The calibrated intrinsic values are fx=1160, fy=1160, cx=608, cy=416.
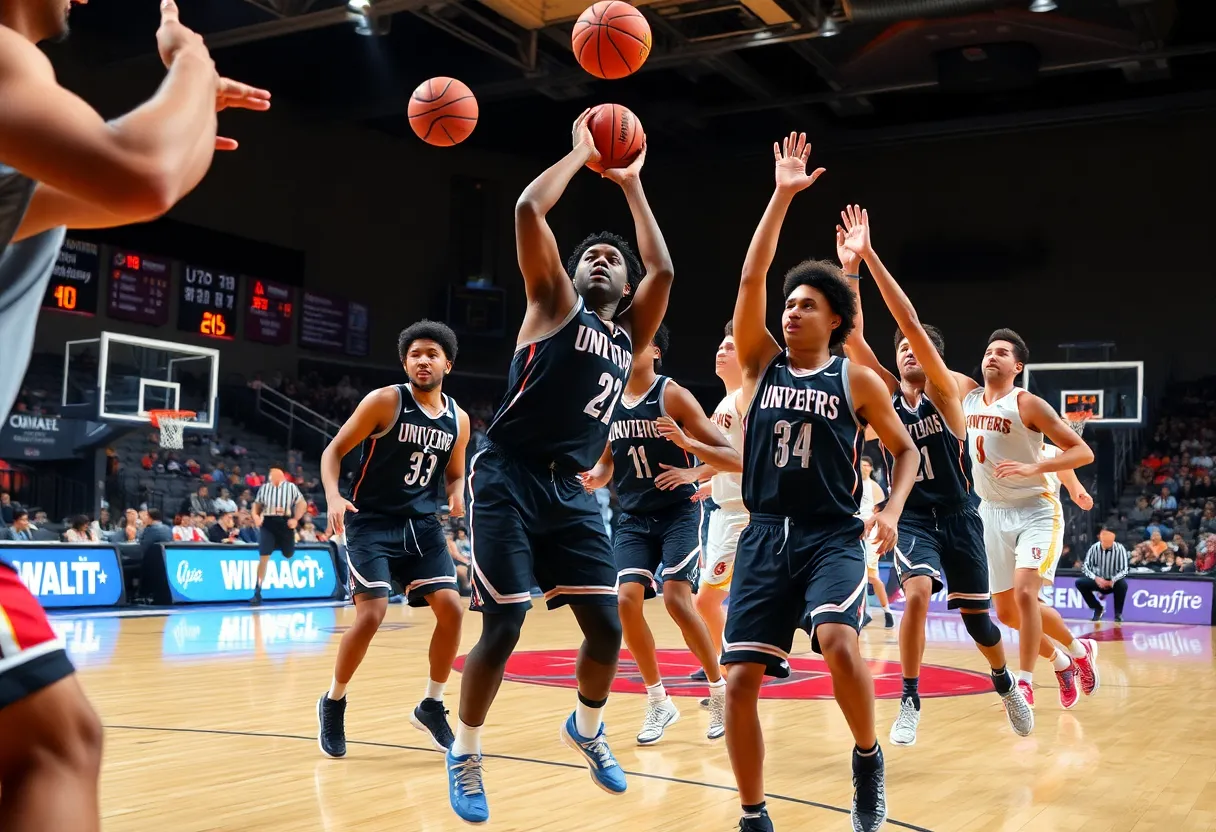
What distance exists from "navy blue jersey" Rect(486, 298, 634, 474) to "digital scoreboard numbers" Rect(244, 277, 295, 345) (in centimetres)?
2021

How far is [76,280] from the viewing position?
20.5 meters

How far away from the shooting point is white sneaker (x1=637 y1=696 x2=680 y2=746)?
237 inches

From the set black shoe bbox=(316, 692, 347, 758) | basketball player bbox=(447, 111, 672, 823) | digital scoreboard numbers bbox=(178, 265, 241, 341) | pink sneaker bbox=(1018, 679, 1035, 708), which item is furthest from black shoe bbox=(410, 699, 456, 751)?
digital scoreboard numbers bbox=(178, 265, 241, 341)

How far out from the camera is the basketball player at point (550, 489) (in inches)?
170

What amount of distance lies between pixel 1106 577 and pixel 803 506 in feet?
44.0

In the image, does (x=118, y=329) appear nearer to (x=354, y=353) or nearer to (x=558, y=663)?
(x=354, y=353)

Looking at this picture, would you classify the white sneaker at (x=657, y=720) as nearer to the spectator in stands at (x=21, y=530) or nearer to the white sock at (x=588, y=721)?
the white sock at (x=588, y=721)

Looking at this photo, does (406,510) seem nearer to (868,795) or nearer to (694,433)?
(694,433)

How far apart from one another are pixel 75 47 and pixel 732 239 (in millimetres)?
14664

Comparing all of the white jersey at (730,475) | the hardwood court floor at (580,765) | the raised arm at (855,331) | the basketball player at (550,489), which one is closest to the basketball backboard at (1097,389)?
the hardwood court floor at (580,765)

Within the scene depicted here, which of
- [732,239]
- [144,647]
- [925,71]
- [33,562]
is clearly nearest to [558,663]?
[144,647]

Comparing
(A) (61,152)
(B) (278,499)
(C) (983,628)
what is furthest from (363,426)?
(B) (278,499)

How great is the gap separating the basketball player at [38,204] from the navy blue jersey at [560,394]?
2.58m

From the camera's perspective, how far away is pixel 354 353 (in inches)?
1001
